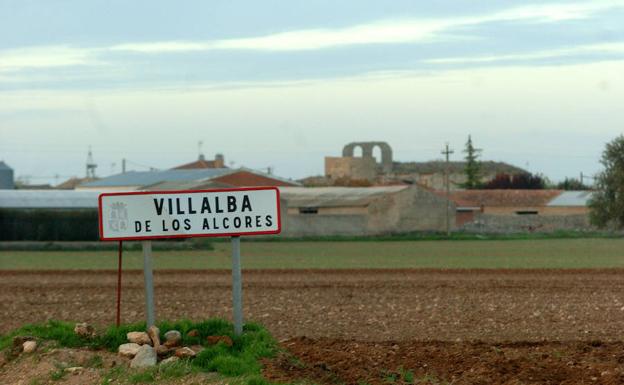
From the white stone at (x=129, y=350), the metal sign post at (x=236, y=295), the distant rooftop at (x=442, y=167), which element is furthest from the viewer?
the distant rooftop at (x=442, y=167)

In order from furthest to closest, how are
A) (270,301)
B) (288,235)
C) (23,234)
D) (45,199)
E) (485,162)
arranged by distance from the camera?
(485,162)
(288,235)
(45,199)
(23,234)
(270,301)

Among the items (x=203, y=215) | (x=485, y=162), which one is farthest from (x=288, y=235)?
(x=485, y=162)

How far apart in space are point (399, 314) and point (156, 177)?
9217cm

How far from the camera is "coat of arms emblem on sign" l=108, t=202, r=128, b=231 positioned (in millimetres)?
14617

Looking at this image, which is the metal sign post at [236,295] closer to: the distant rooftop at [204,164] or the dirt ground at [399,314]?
the dirt ground at [399,314]

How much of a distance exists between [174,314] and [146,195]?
7022 millimetres

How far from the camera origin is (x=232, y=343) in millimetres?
14195

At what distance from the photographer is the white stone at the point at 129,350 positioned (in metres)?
13.5

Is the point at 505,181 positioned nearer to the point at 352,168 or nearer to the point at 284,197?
the point at 352,168

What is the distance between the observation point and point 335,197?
9225 centimetres

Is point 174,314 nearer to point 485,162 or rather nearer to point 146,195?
point 146,195

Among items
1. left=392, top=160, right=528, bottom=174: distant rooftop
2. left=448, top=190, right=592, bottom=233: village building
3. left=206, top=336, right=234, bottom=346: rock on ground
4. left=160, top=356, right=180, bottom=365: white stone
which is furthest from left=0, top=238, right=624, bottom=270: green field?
left=392, top=160, right=528, bottom=174: distant rooftop

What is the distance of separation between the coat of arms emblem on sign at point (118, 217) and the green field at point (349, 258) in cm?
2496

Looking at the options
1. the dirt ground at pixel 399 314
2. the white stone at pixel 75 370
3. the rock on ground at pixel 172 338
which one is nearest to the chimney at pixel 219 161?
the dirt ground at pixel 399 314
